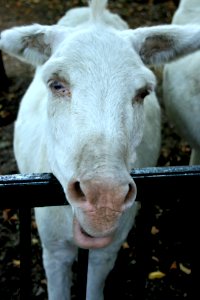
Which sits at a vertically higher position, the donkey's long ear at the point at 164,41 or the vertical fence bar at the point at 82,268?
the donkey's long ear at the point at 164,41

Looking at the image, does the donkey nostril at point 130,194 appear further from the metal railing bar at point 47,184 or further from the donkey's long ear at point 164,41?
the donkey's long ear at point 164,41

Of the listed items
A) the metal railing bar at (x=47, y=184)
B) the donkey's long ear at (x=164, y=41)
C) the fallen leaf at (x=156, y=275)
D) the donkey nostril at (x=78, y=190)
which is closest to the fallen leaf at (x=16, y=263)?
the fallen leaf at (x=156, y=275)

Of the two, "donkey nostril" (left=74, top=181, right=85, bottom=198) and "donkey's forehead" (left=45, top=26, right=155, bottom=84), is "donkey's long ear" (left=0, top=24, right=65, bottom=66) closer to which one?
"donkey's forehead" (left=45, top=26, right=155, bottom=84)

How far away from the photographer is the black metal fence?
190 cm

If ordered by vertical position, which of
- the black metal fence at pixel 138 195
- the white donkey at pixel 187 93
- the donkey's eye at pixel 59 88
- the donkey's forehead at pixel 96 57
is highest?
the donkey's forehead at pixel 96 57

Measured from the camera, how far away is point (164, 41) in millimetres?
2982

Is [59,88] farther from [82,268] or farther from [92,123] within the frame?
[82,268]

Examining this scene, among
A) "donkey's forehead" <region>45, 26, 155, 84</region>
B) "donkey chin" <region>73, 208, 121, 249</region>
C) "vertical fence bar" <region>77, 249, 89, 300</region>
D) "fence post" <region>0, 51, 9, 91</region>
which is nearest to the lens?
"donkey chin" <region>73, 208, 121, 249</region>

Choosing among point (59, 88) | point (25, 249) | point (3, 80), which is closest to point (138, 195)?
point (25, 249)

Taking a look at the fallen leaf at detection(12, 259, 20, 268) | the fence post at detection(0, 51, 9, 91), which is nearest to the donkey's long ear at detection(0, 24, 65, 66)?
the fallen leaf at detection(12, 259, 20, 268)

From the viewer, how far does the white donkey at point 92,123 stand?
1.91 metres

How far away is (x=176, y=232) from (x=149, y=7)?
6.19 m

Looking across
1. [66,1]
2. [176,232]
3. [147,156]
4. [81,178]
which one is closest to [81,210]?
[81,178]

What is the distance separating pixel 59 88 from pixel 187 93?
7.13 ft
